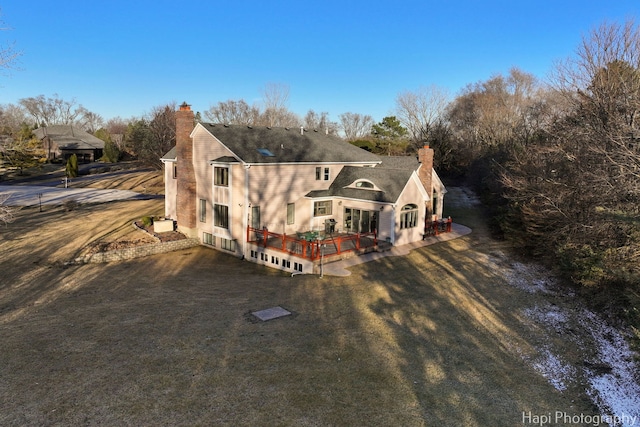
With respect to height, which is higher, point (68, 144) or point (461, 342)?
point (68, 144)

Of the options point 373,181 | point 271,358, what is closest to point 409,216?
point 373,181

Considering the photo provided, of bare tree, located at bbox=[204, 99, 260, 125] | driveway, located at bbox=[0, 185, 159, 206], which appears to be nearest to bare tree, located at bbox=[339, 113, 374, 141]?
bare tree, located at bbox=[204, 99, 260, 125]

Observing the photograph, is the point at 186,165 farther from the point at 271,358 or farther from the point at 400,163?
the point at 271,358

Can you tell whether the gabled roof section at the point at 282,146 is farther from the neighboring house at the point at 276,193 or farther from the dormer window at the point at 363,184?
the dormer window at the point at 363,184

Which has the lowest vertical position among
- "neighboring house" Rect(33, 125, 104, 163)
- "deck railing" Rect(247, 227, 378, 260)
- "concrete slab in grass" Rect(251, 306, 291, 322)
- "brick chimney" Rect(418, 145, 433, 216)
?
"concrete slab in grass" Rect(251, 306, 291, 322)

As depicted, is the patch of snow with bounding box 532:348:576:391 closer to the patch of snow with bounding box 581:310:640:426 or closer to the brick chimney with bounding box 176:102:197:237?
the patch of snow with bounding box 581:310:640:426

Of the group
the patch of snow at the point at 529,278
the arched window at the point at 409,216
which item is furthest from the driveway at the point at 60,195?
the patch of snow at the point at 529,278
